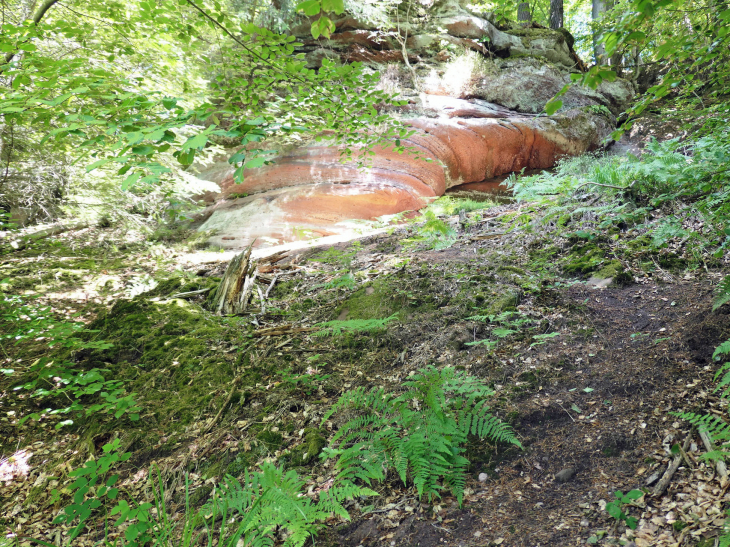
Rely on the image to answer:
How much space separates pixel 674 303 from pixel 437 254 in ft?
9.72

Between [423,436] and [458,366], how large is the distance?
41.9 inches

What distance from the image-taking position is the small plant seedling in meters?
1.86

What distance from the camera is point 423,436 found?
2.43 metres

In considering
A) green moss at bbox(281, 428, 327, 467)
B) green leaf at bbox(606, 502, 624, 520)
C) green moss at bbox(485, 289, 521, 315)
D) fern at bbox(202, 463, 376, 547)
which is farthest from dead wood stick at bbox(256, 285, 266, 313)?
green leaf at bbox(606, 502, 624, 520)

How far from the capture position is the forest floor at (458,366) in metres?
2.14

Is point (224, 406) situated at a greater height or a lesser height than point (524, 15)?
lesser

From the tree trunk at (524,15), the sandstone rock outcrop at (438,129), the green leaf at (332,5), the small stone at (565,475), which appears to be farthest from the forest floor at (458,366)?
the tree trunk at (524,15)

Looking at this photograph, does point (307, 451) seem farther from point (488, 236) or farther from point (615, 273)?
point (488, 236)

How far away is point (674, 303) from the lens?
137 inches

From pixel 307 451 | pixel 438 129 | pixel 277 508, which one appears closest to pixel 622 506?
pixel 277 508

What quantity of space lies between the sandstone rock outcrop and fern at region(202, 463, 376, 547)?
8374 mm

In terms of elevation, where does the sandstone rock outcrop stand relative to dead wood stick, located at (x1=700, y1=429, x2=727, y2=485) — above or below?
above

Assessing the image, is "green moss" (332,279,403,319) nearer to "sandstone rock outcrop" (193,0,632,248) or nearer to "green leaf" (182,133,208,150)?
"green leaf" (182,133,208,150)

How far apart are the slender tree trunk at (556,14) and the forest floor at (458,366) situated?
15541mm
